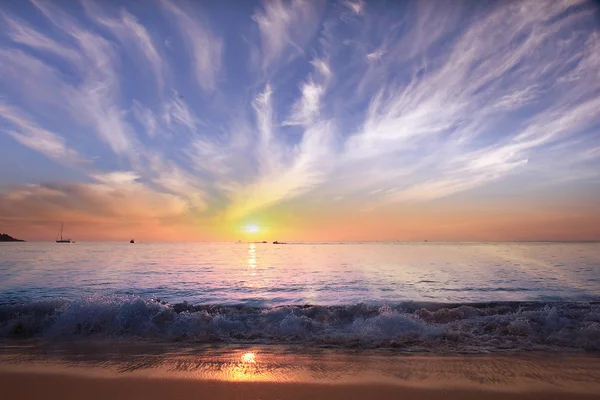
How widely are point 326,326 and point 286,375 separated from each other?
5.36 m

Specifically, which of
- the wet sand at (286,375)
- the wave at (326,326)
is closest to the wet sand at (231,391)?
the wet sand at (286,375)

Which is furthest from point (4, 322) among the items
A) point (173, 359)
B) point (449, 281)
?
point (449, 281)

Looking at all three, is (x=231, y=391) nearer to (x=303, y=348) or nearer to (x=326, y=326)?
(x=303, y=348)

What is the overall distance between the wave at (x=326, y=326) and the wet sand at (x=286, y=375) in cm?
131

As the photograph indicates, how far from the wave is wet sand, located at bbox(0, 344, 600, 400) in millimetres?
1309

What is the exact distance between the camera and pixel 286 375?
7164 millimetres

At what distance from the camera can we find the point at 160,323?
1246 centimetres

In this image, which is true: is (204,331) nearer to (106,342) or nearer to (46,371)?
(106,342)

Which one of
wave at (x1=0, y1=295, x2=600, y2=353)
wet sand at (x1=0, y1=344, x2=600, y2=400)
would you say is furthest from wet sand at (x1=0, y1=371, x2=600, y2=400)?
wave at (x1=0, y1=295, x2=600, y2=353)

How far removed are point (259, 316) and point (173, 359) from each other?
5.16 metres

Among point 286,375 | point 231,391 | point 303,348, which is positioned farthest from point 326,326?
point 231,391

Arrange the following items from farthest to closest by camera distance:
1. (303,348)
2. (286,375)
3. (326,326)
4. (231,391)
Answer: (326,326) → (303,348) → (286,375) → (231,391)

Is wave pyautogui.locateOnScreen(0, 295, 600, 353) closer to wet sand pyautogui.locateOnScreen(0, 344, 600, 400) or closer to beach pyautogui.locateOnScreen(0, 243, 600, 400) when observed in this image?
beach pyautogui.locateOnScreen(0, 243, 600, 400)

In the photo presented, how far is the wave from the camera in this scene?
10.2 meters
